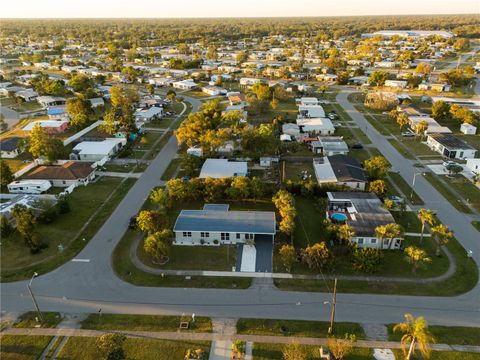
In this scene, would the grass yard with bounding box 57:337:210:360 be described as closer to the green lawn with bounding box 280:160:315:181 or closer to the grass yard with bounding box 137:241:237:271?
the grass yard with bounding box 137:241:237:271

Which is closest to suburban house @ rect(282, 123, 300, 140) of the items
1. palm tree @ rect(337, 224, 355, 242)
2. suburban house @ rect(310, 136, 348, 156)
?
suburban house @ rect(310, 136, 348, 156)

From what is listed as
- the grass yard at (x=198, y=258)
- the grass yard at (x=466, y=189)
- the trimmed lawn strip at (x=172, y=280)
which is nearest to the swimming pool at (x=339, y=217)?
the grass yard at (x=198, y=258)

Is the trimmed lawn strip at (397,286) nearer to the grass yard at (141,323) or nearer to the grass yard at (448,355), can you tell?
the grass yard at (448,355)

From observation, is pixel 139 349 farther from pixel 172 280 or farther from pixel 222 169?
pixel 222 169

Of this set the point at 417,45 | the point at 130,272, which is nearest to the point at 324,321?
the point at 130,272

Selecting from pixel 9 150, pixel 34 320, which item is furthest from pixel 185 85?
pixel 34 320

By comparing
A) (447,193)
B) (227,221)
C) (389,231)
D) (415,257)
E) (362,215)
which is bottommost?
(447,193)
